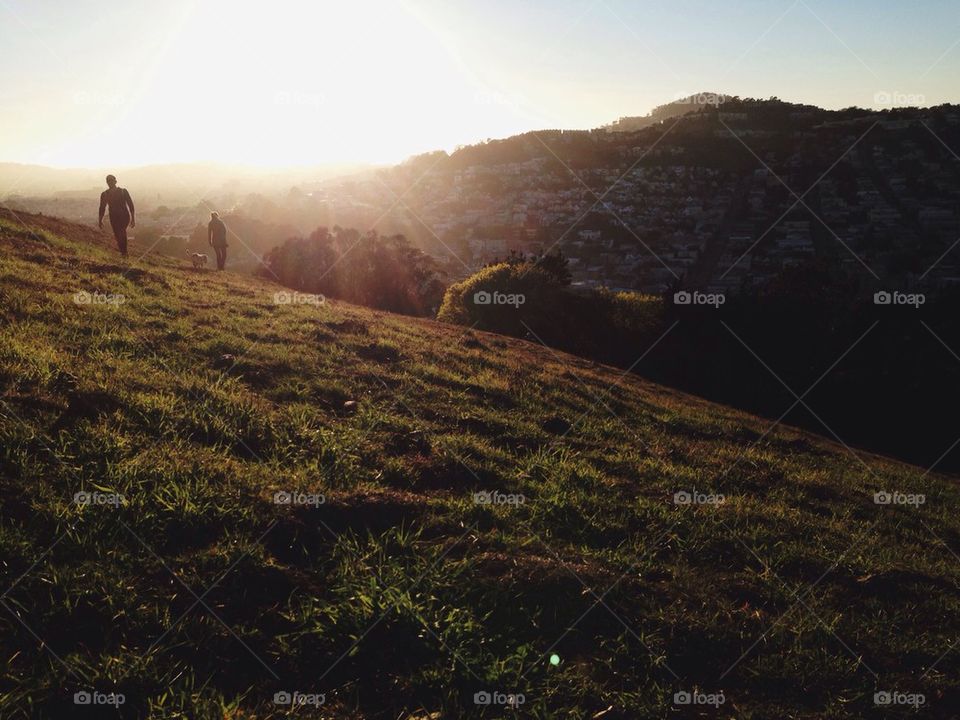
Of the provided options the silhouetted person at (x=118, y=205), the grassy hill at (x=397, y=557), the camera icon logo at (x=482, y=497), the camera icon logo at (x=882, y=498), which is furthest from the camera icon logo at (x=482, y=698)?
the silhouetted person at (x=118, y=205)

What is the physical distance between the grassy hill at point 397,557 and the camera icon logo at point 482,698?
53 mm

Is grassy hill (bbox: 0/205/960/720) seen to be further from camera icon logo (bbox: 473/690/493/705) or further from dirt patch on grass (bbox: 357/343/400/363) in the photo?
dirt patch on grass (bbox: 357/343/400/363)

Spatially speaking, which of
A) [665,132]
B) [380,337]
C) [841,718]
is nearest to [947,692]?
[841,718]

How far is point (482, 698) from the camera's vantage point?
136 inches

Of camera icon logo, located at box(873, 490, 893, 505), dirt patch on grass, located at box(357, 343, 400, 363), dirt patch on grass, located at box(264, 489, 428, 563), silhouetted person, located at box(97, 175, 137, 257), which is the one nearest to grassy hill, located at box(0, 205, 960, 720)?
dirt patch on grass, located at box(264, 489, 428, 563)

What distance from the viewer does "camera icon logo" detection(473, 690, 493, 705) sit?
3421 mm

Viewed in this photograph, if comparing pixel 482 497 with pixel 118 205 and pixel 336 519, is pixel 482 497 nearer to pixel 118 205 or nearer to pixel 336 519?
pixel 336 519

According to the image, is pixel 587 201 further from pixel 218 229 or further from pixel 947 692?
pixel 947 692

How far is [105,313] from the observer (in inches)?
342

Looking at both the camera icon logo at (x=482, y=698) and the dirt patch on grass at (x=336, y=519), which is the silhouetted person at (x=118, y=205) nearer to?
the dirt patch on grass at (x=336, y=519)

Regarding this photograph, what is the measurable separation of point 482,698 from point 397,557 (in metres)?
1.37

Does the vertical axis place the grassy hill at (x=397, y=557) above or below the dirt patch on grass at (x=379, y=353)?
below

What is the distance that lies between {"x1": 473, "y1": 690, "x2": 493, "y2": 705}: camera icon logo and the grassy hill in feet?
0.17

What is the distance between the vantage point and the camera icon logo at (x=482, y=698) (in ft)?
11.2
